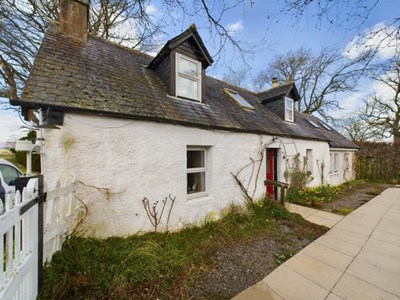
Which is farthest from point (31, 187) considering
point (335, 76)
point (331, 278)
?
point (335, 76)

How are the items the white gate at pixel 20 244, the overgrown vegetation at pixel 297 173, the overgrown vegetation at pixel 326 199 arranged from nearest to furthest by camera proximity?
1. the white gate at pixel 20 244
2. the overgrown vegetation at pixel 326 199
3. the overgrown vegetation at pixel 297 173

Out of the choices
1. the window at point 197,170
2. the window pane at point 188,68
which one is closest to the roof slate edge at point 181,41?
the window pane at point 188,68

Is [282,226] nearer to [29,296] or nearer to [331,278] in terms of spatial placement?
[331,278]

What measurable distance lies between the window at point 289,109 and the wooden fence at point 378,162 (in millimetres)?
10437

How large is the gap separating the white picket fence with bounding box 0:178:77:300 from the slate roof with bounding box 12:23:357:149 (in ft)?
5.93

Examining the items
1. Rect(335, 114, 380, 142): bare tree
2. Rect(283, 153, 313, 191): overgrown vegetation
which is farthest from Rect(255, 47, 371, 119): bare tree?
Rect(283, 153, 313, 191): overgrown vegetation

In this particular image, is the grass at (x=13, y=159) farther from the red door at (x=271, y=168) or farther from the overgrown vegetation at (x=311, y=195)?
the overgrown vegetation at (x=311, y=195)

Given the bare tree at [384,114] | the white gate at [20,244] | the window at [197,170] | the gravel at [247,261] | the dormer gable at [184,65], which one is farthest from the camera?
the bare tree at [384,114]

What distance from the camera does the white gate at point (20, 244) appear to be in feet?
5.28

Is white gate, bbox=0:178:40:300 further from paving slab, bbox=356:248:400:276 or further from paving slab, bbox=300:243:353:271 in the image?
paving slab, bbox=356:248:400:276

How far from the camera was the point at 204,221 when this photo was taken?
565cm

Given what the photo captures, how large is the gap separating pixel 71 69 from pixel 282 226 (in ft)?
23.7

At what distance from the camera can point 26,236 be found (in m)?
2.05

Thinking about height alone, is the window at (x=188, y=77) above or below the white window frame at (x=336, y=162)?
above
